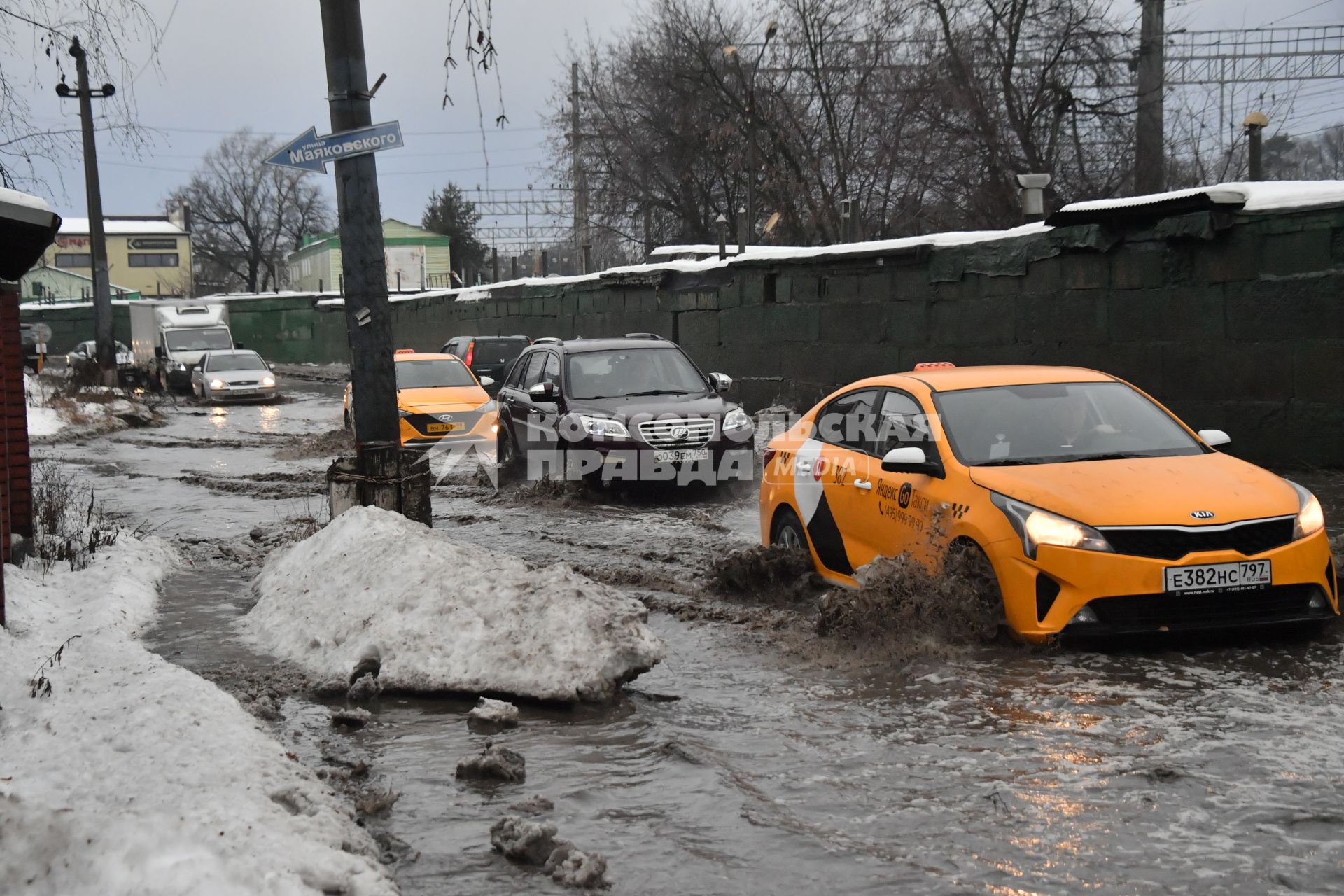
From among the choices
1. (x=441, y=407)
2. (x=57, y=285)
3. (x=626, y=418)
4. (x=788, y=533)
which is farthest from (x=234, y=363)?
(x=57, y=285)

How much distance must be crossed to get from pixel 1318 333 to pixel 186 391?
3137 centimetres

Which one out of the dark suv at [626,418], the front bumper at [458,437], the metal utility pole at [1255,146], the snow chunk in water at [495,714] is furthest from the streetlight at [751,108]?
the snow chunk in water at [495,714]

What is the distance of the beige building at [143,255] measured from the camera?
11488 centimetres

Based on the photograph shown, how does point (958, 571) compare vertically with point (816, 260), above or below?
below

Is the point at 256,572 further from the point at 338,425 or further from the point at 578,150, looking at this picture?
the point at 578,150

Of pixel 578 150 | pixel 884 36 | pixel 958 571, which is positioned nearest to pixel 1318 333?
pixel 958 571

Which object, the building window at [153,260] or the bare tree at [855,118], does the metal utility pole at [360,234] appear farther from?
the building window at [153,260]

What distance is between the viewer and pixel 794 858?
4246mm

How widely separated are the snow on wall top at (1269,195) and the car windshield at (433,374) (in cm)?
986

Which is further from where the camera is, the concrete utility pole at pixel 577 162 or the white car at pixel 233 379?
the concrete utility pole at pixel 577 162

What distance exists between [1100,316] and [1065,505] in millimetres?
8180

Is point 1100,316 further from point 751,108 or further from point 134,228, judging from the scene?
point 134,228

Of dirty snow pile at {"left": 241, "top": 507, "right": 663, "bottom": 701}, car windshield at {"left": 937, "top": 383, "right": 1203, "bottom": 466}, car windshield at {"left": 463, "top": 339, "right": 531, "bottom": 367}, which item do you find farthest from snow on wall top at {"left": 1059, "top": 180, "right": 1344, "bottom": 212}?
car windshield at {"left": 463, "top": 339, "right": 531, "bottom": 367}

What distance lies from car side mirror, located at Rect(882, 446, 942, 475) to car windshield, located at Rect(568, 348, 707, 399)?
22.3 feet
